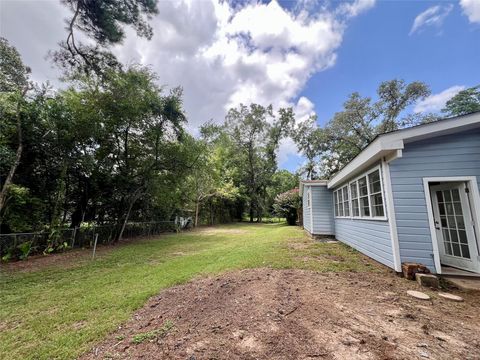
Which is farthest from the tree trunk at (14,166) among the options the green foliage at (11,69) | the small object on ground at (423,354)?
the small object on ground at (423,354)

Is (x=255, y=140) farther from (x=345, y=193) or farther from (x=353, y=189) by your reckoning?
(x=353, y=189)

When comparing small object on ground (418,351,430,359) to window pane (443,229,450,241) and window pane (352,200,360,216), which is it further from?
window pane (352,200,360,216)

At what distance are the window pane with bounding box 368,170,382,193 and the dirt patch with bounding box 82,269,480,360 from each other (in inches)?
82.3

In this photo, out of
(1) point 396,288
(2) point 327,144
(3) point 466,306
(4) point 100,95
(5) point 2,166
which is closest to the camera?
(3) point 466,306

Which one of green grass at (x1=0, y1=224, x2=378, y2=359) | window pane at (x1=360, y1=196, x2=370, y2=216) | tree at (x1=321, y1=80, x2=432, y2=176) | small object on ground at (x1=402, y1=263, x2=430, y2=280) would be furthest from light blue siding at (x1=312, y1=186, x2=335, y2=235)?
tree at (x1=321, y1=80, x2=432, y2=176)

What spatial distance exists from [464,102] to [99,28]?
26893 millimetres

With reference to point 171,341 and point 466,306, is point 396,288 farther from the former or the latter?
point 171,341

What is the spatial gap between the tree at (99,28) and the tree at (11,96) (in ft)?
5.35

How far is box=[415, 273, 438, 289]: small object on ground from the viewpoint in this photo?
3487 millimetres

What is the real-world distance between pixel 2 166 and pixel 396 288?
34.9 feet

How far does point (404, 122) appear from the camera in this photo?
17547 mm

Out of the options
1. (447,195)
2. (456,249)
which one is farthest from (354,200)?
(456,249)

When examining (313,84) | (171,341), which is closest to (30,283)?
(171,341)

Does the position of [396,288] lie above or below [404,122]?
below
